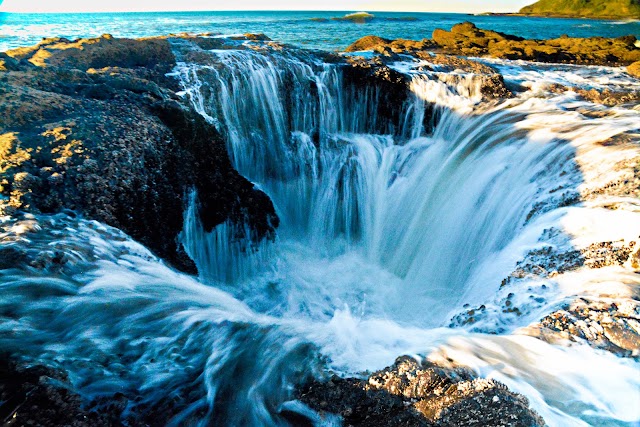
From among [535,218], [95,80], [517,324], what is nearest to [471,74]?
[535,218]

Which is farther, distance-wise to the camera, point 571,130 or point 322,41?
point 322,41

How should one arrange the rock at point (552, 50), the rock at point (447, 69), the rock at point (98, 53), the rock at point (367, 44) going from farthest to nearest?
the rock at point (367, 44), the rock at point (552, 50), the rock at point (447, 69), the rock at point (98, 53)

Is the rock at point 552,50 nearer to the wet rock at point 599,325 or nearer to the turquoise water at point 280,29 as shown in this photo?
the turquoise water at point 280,29

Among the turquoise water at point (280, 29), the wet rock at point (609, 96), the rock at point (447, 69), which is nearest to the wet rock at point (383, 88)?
the rock at point (447, 69)

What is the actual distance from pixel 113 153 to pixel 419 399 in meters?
5.15

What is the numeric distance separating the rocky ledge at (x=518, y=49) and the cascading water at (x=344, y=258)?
3274mm

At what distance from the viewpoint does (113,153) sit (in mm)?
5547

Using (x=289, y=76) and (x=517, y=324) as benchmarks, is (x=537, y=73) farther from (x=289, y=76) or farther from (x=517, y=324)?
(x=517, y=324)

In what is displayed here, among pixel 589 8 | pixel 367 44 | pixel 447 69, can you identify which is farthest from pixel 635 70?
pixel 589 8

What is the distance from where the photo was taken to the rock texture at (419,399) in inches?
103

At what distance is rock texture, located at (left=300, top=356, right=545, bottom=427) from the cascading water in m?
0.25

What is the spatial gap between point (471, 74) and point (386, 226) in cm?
546

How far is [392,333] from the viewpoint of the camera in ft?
14.0

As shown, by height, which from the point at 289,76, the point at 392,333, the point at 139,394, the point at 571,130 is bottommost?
the point at 392,333
